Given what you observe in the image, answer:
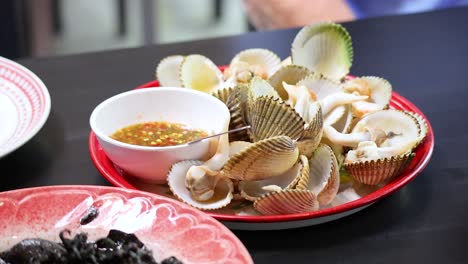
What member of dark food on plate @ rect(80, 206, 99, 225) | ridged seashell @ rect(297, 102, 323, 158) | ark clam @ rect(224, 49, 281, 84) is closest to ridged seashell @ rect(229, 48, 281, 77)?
ark clam @ rect(224, 49, 281, 84)

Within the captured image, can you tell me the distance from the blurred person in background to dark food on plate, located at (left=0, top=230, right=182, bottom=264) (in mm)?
1236

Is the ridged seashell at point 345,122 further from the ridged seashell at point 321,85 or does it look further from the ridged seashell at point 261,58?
the ridged seashell at point 261,58

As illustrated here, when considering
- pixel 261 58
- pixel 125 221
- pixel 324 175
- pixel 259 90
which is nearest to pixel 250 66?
pixel 261 58

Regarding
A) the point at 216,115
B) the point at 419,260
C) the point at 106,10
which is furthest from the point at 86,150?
the point at 106,10

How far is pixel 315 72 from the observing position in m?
1.09

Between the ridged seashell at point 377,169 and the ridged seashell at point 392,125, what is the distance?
0.06 metres

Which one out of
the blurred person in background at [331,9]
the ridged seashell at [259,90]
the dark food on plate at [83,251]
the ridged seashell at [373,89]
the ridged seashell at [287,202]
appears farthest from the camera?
the blurred person in background at [331,9]

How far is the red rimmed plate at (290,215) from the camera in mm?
829

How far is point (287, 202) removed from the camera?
2.73 feet

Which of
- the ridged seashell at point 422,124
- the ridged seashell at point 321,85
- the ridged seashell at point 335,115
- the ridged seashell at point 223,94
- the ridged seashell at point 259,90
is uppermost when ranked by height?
the ridged seashell at point 259,90

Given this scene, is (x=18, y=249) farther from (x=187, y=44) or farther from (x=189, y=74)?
(x=187, y=44)

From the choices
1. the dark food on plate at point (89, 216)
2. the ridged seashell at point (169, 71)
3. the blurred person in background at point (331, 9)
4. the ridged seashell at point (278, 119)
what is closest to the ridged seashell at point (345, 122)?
the ridged seashell at point (278, 119)

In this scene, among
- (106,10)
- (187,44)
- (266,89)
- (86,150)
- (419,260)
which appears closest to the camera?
(419,260)

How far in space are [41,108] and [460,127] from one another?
629 millimetres
